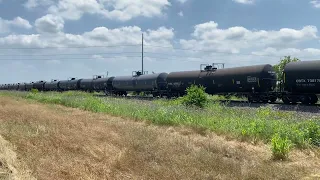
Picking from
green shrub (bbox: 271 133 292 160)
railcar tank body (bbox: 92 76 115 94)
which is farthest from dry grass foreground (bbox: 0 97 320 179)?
railcar tank body (bbox: 92 76 115 94)

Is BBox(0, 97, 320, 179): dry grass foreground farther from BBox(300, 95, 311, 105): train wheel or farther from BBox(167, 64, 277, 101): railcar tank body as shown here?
BBox(167, 64, 277, 101): railcar tank body

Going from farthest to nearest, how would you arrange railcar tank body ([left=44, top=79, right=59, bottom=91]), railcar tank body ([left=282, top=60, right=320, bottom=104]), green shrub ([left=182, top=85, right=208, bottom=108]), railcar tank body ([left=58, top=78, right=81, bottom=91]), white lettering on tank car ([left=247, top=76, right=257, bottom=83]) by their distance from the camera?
railcar tank body ([left=44, top=79, right=59, bottom=91])
railcar tank body ([left=58, top=78, right=81, bottom=91])
white lettering on tank car ([left=247, top=76, right=257, bottom=83])
railcar tank body ([left=282, top=60, right=320, bottom=104])
green shrub ([left=182, top=85, right=208, bottom=108])

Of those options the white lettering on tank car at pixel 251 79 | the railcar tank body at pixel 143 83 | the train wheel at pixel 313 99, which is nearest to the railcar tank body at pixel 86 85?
the railcar tank body at pixel 143 83

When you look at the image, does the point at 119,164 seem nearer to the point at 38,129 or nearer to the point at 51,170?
the point at 51,170

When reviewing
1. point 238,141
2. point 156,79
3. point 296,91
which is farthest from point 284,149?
point 156,79

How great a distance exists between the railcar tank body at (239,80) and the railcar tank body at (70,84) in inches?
1457

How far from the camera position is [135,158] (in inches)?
325

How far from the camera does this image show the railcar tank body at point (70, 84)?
6769 centimetres

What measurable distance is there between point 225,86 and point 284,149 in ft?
71.6

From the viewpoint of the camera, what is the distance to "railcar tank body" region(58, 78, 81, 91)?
67688mm

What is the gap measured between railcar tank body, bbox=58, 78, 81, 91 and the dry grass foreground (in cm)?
5744

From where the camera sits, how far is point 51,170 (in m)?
6.97

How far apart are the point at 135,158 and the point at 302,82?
19733 millimetres

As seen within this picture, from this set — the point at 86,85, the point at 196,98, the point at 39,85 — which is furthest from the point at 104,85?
the point at 196,98
